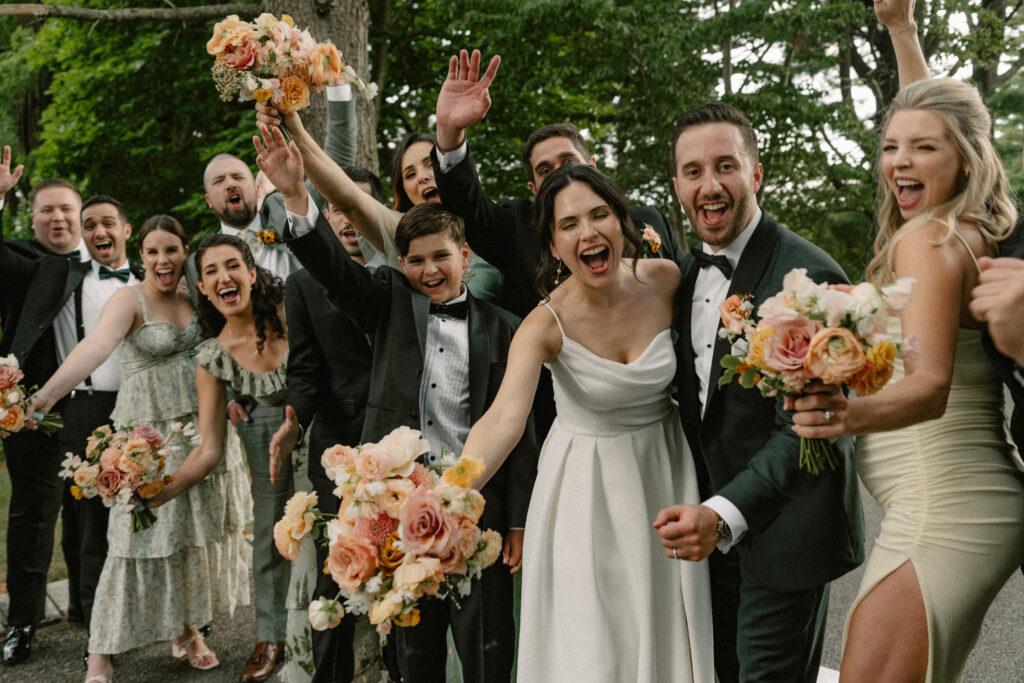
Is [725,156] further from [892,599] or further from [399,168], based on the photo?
[399,168]

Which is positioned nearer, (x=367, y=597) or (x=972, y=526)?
(x=367, y=597)

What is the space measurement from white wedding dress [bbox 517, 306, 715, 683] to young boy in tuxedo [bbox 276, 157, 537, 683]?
1.33 feet

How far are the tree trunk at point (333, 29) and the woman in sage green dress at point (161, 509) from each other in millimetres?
2894

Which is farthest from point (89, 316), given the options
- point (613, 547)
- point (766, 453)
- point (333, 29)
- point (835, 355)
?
point (835, 355)

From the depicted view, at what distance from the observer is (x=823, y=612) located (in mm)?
2912

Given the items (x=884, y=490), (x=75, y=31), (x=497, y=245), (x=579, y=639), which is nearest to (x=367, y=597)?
(x=579, y=639)

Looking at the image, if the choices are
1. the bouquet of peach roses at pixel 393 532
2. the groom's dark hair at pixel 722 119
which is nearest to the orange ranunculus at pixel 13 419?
the bouquet of peach roses at pixel 393 532

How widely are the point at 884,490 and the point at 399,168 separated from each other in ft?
9.36

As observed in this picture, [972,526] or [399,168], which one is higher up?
[399,168]

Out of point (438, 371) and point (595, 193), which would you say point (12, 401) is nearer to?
point (438, 371)

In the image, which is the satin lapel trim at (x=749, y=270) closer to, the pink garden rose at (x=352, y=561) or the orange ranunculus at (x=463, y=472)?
the orange ranunculus at (x=463, y=472)

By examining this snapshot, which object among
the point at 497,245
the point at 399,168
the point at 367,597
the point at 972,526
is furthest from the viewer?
the point at 399,168

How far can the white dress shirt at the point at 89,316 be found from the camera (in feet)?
17.3

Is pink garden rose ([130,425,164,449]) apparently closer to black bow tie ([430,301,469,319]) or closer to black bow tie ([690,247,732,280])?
black bow tie ([430,301,469,319])
